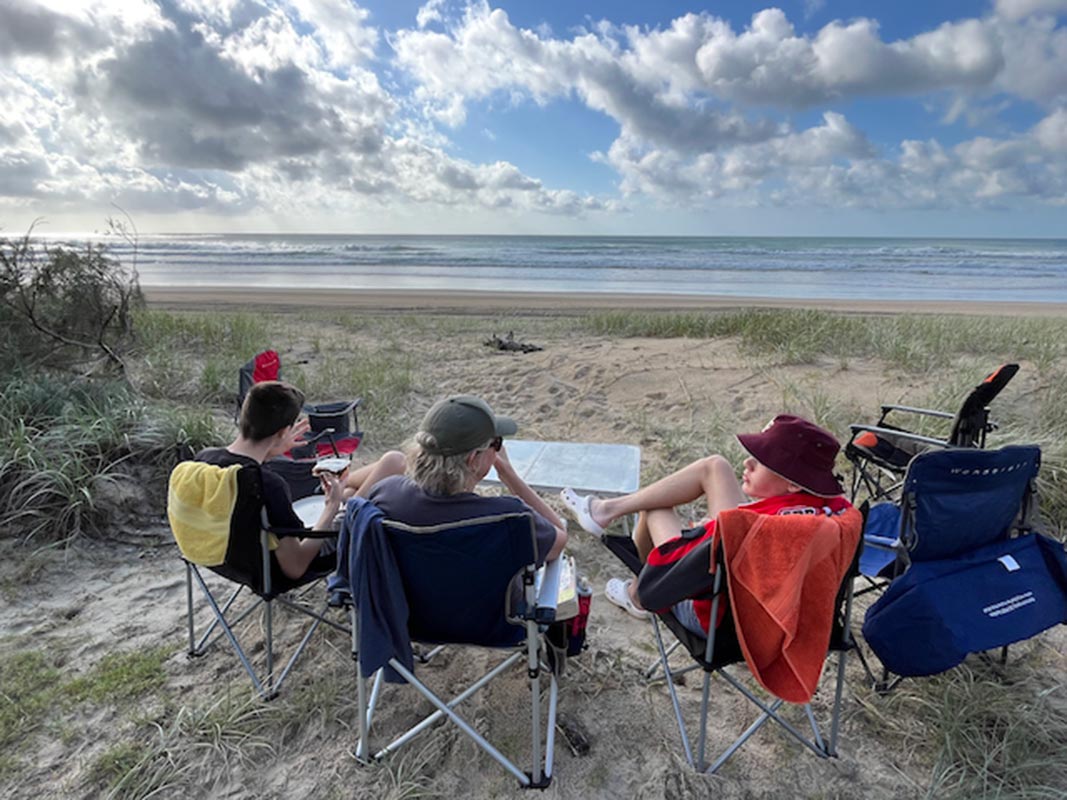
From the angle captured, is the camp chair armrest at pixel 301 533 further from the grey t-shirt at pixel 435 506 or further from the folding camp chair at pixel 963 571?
the folding camp chair at pixel 963 571

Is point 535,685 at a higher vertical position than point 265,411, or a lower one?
lower

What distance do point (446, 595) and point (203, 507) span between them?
961 mm

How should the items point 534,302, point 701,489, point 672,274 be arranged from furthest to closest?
point 672,274, point 534,302, point 701,489

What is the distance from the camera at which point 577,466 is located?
13.7 ft

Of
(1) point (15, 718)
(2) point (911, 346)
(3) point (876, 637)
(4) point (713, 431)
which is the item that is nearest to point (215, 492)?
(1) point (15, 718)

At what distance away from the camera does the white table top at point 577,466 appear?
3842 millimetres

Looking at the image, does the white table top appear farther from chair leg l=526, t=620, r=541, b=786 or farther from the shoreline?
the shoreline

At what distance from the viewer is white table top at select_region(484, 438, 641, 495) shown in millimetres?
3842

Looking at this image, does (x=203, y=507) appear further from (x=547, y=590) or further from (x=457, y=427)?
(x=547, y=590)

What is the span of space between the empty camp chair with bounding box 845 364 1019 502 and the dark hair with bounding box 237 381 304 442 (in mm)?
3024

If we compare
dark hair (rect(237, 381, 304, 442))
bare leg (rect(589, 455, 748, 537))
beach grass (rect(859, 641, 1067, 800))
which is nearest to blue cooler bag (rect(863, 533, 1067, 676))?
beach grass (rect(859, 641, 1067, 800))

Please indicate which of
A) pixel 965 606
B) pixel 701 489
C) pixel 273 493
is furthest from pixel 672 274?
pixel 273 493

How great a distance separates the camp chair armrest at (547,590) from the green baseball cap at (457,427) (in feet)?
1.50

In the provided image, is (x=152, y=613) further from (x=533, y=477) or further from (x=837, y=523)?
(x=837, y=523)
